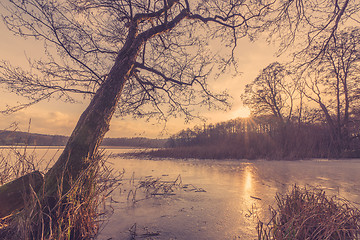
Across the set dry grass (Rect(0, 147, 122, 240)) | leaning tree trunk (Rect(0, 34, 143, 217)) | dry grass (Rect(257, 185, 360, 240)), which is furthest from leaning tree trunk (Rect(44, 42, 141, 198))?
dry grass (Rect(257, 185, 360, 240))

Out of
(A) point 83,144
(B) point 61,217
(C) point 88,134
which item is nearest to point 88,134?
(C) point 88,134

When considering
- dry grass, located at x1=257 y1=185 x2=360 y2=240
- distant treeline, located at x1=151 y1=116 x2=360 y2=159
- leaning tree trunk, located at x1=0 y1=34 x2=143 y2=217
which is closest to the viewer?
dry grass, located at x1=257 y1=185 x2=360 y2=240

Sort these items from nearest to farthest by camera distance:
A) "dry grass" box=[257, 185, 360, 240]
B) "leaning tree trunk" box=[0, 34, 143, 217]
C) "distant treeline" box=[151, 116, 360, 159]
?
"dry grass" box=[257, 185, 360, 240], "leaning tree trunk" box=[0, 34, 143, 217], "distant treeline" box=[151, 116, 360, 159]

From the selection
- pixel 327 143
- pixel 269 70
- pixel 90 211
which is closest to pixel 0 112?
pixel 90 211

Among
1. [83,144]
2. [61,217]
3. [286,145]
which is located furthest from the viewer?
[286,145]

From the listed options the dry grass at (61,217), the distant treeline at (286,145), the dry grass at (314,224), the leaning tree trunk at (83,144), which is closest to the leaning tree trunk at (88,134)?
the leaning tree trunk at (83,144)

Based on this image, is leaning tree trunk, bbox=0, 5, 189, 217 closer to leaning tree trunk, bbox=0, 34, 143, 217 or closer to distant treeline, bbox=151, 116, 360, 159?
leaning tree trunk, bbox=0, 34, 143, 217

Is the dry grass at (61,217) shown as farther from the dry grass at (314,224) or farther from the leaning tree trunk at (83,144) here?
the dry grass at (314,224)

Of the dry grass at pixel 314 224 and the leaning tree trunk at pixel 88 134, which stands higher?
the leaning tree trunk at pixel 88 134

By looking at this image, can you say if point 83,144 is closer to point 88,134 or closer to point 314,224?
point 88,134

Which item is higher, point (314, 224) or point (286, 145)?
point (286, 145)

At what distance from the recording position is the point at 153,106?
18.4 feet

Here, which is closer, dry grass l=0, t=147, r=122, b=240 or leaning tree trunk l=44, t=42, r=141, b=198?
dry grass l=0, t=147, r=122, b=240

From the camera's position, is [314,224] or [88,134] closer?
[314,224]
